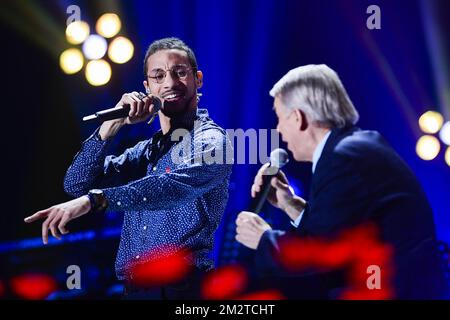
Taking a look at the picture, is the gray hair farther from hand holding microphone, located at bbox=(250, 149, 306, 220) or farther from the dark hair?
the dark hair

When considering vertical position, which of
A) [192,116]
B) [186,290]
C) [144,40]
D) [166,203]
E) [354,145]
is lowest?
[186,290]

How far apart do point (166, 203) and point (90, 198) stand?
267 mm

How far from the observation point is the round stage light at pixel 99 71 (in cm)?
263

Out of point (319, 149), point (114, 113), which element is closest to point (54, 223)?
point (114, 113)

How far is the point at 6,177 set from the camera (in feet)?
8.84

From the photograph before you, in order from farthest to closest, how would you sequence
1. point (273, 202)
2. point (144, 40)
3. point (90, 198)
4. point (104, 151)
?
Result: point (144, 40)
point (104, 151)
point (273, 202)
point (90, 198)

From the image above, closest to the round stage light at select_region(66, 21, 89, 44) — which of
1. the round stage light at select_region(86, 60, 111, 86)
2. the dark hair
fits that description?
the round stage light at select_region(86, 60, 111, 86)

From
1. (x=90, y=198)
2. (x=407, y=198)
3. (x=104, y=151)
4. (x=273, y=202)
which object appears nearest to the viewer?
(x=407, y=198)

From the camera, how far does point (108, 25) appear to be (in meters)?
2.65

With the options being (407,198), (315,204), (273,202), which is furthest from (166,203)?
(407,198)

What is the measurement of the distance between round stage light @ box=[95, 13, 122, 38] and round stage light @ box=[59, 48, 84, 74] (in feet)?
0.46

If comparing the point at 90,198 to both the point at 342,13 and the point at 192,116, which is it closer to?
the point at 192,116

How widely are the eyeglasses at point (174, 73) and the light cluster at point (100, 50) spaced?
0.31 m

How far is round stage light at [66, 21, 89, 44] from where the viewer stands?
2.65m
